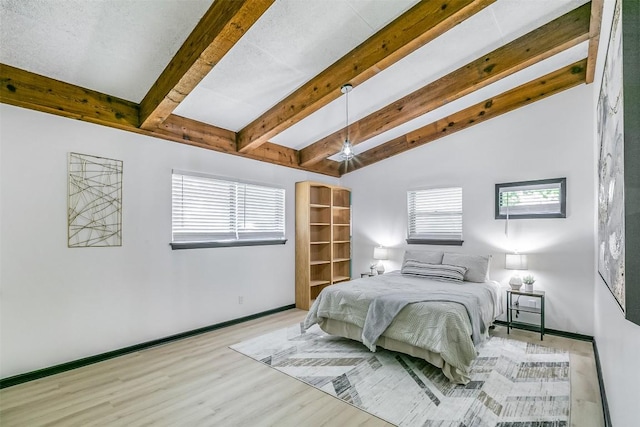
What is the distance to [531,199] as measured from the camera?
4.35 metres

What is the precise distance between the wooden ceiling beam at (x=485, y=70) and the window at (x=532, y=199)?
166 centimetres

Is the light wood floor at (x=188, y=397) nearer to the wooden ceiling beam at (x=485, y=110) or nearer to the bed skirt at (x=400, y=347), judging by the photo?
the bed skirt at (x=400, y=347)

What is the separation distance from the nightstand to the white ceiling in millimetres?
2651

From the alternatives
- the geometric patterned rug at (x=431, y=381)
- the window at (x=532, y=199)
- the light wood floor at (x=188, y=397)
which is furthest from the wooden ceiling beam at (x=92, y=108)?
the window at (x=532, y=199)

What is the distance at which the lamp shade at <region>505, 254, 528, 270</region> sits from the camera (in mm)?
4125

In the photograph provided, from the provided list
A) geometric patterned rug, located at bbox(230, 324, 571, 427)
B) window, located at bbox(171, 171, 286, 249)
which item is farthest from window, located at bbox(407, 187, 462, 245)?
window, located at bbox(171, 171, 286, 249)

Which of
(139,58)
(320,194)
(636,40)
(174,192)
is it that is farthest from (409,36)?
(320,194)

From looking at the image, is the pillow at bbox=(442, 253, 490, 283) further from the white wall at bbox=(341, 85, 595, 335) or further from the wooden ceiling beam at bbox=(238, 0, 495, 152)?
the wooden ceiling beam at bbox=(238, 0, 495, 152)

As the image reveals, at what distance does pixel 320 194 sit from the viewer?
5.88 metres

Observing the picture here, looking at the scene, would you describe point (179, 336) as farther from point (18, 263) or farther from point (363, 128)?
point (363, 128)

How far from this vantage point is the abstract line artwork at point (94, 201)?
3.16 meters

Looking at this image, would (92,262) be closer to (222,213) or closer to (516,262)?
(222,213)

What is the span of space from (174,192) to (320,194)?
262 cm

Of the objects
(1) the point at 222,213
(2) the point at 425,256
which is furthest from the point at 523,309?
(1) the point at 222,213
